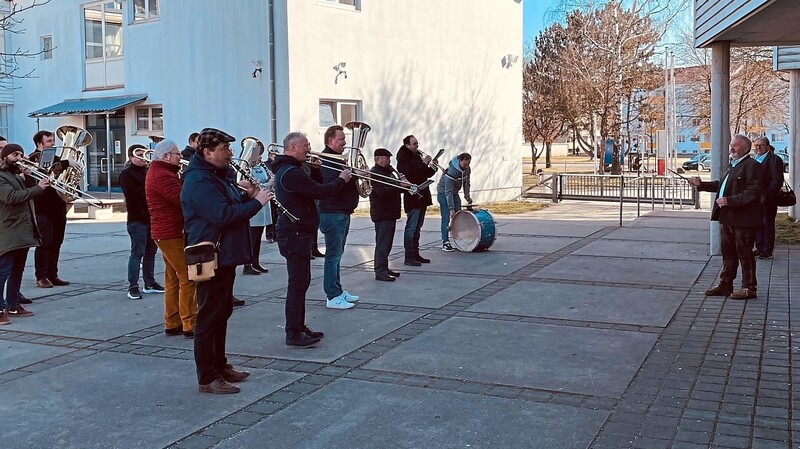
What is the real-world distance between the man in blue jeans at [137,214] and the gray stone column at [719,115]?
25.7ft

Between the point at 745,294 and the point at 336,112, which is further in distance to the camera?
the point at 336,112

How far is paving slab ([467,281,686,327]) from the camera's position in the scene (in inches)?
319

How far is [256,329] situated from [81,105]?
1937 cm

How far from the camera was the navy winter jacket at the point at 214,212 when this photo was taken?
555cm

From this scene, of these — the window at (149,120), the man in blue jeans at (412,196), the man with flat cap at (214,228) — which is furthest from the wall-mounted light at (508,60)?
the man with flat cap at (214,228)

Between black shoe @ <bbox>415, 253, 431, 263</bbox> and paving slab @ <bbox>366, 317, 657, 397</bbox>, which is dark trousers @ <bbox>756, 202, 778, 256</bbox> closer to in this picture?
black shoe @ <bbox>415, 253, 431, 263</bbox>

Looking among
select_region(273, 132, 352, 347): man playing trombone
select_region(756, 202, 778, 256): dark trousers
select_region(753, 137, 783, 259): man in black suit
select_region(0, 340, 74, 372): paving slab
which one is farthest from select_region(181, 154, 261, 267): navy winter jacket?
select_region(756, 202, 778, 256): dark trousers

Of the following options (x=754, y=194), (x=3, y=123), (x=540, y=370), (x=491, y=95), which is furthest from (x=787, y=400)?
(x=3, y=123)

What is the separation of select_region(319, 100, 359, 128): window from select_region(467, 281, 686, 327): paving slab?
40.3ft

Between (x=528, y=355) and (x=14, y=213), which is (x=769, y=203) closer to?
(x=528, y=355)

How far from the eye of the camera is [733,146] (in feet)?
29.7

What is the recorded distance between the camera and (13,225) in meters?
8.27

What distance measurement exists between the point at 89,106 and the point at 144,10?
3.32 metres

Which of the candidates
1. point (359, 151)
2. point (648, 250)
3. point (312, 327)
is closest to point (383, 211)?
point (359, 151)
